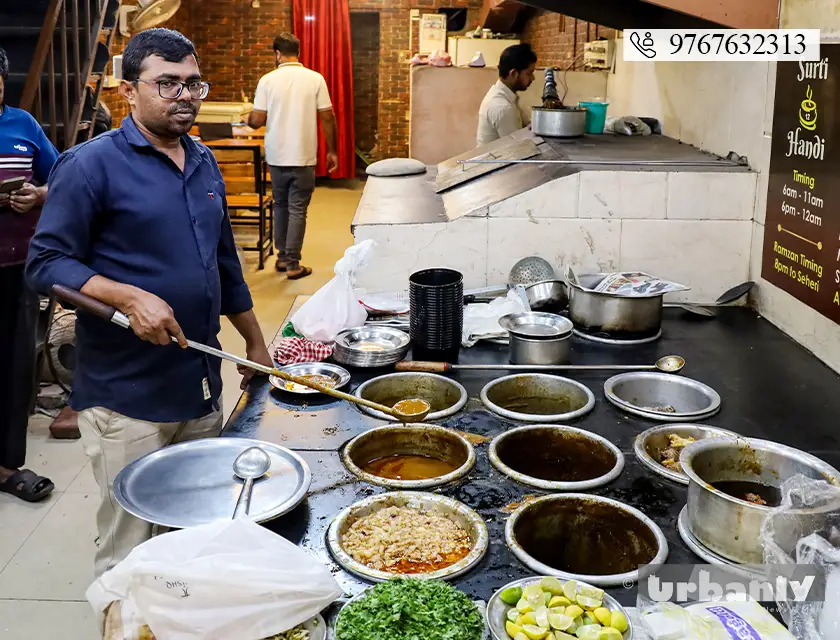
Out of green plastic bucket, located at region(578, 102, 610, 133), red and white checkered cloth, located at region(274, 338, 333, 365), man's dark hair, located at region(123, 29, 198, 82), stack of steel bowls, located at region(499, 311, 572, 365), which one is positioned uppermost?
man's dark hair, located at region(123, 29, 198, 82)

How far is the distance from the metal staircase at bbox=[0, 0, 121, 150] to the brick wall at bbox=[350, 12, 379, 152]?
679 cm

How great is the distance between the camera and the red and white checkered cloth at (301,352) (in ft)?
8.97

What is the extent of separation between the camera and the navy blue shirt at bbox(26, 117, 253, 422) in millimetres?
2076

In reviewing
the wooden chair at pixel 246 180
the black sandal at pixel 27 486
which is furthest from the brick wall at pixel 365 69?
the black sandal at pixel 27 486

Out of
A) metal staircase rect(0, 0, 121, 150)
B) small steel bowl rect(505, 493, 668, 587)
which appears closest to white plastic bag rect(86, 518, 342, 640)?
small steel bowl rect(505, 493, 668, 587)

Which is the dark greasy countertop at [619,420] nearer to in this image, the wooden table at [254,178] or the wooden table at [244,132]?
the wooden table at [254,178]

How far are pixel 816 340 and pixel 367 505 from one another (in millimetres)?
1802

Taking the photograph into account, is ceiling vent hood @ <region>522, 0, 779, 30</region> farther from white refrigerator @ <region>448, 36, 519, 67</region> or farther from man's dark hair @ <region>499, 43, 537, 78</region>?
white refrigerator @ <region>448, 36, 519, 67</region>

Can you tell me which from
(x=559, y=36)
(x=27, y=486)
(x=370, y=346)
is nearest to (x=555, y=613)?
(x=370, y=346)

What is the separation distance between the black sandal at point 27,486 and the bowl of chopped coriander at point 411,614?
251 cm

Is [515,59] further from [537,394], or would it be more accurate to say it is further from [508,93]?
[537,394]

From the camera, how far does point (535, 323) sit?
113 inches

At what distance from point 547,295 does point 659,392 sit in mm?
696

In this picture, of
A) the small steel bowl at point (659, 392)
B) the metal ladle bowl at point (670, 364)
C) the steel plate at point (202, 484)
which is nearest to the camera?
the steel plate at point (202, 484)
